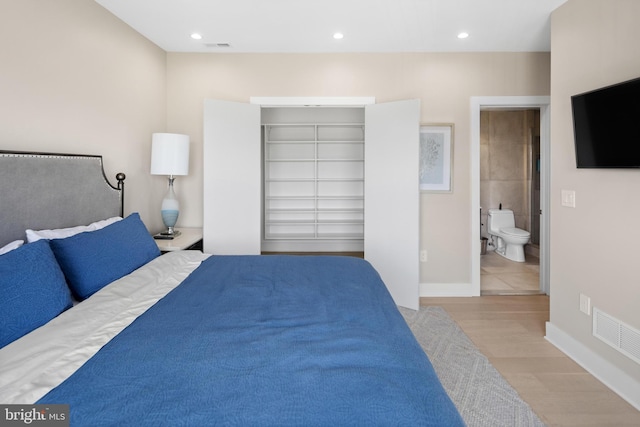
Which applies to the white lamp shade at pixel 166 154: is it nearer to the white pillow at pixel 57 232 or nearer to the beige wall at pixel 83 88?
the beige wall at pixel 83 88

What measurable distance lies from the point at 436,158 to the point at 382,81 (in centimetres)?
102

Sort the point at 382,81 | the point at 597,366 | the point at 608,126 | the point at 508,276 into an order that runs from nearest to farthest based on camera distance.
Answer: the point at 608,126 → the point at 597,366 → the point at 382,81 → the point at 508,276

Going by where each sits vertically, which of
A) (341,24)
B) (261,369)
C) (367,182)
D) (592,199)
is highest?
(341,24)

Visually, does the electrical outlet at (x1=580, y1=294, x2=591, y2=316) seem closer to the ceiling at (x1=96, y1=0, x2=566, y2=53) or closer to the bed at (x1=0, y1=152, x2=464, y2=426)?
the bed at (x1=0, y1=152, x2=464, y2=426)

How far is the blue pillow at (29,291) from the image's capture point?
1.36 meters

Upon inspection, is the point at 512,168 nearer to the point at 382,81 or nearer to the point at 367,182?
the point at 382,81

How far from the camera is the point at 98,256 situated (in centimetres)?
199

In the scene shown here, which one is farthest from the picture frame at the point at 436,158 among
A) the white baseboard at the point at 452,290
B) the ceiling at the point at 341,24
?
the white baseboard at the point at 452,290

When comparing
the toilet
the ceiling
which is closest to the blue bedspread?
the ceiling

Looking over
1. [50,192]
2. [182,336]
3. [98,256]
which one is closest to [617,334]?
[182,336]

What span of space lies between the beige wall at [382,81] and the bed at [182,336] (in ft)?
6.40

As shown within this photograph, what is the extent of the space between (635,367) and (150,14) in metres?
4.26

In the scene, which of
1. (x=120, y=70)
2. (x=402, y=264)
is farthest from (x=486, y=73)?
(x=120, y=70)

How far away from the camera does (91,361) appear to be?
3.91 ft
